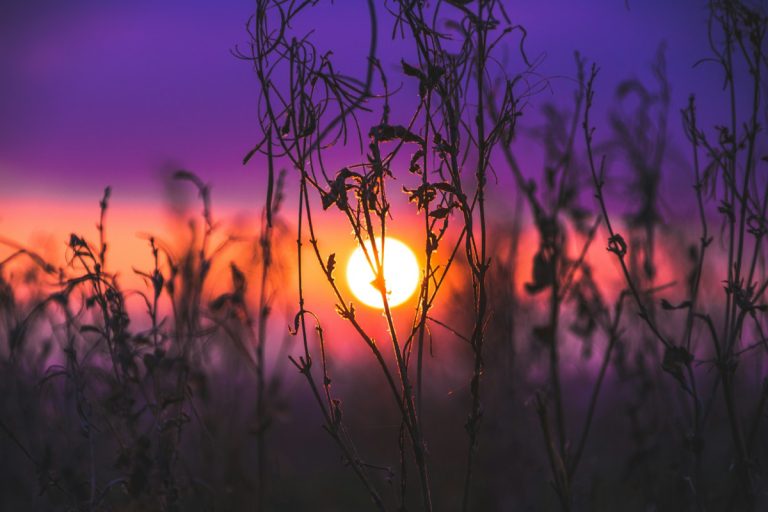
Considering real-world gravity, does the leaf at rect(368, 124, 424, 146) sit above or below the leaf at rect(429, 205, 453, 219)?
above

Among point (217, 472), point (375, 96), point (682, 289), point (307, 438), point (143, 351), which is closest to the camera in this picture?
point (375, 96)

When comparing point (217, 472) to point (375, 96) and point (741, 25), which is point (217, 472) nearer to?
point (375, 96)

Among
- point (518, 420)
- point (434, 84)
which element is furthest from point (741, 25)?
point (518, 420)

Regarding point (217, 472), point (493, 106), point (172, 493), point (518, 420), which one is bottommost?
point (172, 493)

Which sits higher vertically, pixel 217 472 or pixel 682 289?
pixel 682 289

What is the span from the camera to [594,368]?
20.3 ft

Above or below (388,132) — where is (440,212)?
below

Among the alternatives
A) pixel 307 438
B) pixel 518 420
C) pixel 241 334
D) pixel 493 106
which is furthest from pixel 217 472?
pixel 307 438

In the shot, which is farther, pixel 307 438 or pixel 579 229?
pixel 307 438

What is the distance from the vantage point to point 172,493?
8.30 feet

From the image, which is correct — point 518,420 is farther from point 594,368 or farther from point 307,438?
point 307,438

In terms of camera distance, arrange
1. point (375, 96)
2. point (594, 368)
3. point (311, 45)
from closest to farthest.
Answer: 1. point (375, 96)
2. point (311, 45)
3. point (594, 368)

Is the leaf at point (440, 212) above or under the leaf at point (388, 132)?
under

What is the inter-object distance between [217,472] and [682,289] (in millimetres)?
3521
